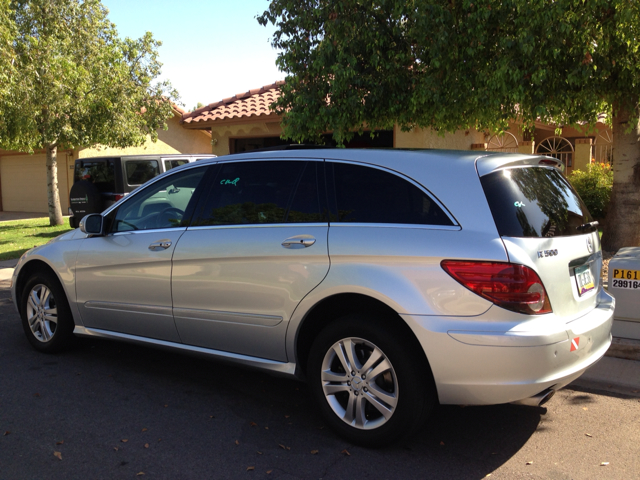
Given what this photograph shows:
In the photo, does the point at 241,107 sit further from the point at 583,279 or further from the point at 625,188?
the point at 583,279

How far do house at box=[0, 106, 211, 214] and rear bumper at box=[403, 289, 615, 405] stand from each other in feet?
69.2

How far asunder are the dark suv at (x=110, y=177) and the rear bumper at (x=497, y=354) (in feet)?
33.1

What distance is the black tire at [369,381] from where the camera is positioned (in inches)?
133

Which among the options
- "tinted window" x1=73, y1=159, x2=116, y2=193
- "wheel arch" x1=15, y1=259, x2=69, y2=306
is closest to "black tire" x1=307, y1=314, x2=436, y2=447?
"wheel arch" x1=15, y1=259, x2=69, y2=306

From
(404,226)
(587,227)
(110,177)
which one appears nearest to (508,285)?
(404,226)

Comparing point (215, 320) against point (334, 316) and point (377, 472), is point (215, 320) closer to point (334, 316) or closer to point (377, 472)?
point (334, 316)

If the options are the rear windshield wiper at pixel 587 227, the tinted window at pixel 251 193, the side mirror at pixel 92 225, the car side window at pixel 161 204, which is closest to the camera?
the rear windshield wiper at pixel 587 227

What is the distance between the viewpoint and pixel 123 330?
4.84m

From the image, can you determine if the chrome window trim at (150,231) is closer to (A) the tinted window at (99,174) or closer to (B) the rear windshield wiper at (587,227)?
(B) the rear windshield wiper at (587,227)

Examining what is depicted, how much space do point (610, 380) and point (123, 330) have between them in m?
4.02

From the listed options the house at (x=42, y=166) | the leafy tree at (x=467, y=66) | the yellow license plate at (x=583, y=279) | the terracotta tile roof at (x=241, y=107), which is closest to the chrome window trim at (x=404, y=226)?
the yellow license plate at (x=583, y=279)

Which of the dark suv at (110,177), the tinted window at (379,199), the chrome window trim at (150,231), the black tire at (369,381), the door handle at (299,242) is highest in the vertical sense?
the dark suv at (110,177)

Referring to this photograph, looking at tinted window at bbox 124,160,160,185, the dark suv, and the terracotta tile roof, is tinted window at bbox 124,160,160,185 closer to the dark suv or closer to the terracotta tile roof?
the dark suv

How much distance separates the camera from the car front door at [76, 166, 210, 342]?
4500mm
